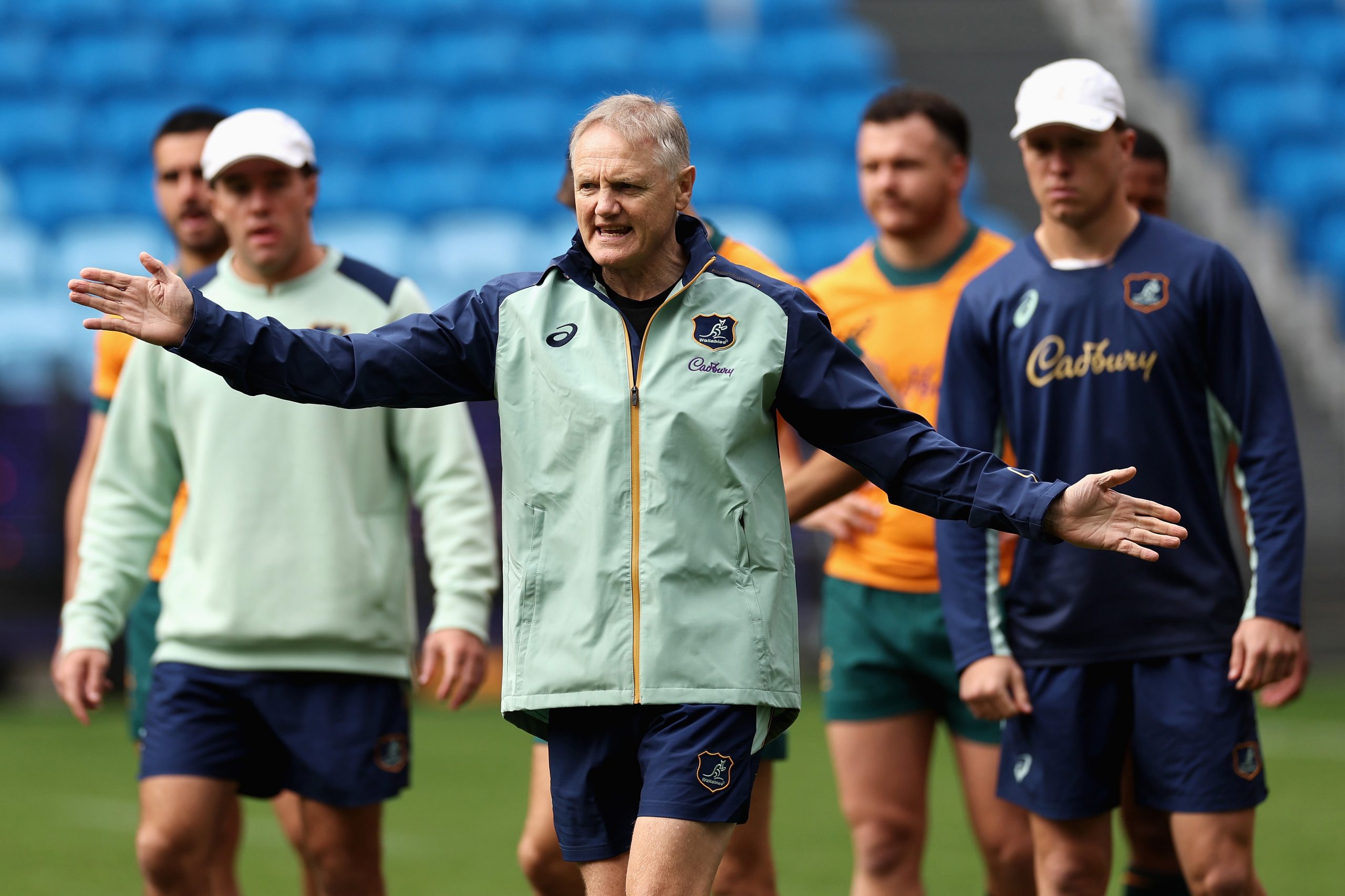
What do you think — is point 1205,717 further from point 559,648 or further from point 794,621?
point 559,648

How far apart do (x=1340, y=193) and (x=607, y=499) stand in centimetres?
1361

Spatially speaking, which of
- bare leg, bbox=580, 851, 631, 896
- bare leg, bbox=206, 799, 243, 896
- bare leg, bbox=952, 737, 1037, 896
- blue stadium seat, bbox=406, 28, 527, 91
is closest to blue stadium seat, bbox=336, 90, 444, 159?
blue stadium seat, bbox=406, 28, 527, 91

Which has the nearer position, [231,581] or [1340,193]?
[231,581]

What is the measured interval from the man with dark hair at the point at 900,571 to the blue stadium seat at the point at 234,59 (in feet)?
38.4

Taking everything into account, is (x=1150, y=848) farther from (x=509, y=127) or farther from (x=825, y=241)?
(x=509, y=127)

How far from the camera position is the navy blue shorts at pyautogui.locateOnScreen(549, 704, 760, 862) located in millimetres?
3539

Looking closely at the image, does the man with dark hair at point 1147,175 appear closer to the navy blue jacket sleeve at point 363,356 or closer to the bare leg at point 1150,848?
the bare leg at point 1150,848

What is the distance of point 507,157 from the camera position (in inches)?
639

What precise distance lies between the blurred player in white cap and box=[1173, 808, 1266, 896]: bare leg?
1749mm

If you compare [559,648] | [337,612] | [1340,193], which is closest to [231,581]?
[337,612]

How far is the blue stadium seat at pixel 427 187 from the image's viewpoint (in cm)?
1580

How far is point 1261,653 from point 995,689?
0.61 meters

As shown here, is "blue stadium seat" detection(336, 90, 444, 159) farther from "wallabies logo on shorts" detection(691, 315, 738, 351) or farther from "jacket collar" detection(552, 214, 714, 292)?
"wallabies logo on shorts" detection(691, 315, 738, 351)

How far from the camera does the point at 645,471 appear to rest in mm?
3598
